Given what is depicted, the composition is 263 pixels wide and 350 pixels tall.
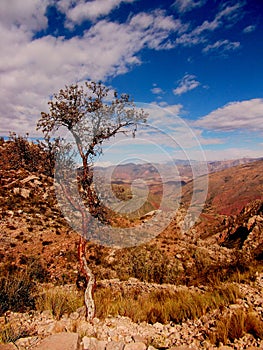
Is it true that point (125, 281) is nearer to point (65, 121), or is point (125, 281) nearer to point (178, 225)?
point (65, 121)

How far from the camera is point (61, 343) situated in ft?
14.4

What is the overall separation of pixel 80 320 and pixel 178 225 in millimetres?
16169

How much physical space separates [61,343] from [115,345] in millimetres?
1139

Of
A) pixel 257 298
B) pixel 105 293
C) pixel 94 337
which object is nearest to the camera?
pixel 94 337

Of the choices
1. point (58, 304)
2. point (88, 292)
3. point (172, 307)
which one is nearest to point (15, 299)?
point (58, 304)

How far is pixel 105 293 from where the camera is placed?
866 centimetres

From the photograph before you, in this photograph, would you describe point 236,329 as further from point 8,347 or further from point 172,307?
point 8,347

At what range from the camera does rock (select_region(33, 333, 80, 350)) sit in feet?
14.1

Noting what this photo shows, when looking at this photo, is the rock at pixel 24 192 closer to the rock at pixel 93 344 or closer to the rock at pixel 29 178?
the rock at pixel 29 178

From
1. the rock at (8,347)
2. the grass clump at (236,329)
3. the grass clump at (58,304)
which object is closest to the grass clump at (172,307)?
the grass clump at (58,304)

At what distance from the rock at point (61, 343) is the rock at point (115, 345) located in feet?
2.20

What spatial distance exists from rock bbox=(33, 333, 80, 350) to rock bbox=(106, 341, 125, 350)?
2.20ft

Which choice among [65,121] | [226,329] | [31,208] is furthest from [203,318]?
[31,208]

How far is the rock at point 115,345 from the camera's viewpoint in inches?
182
